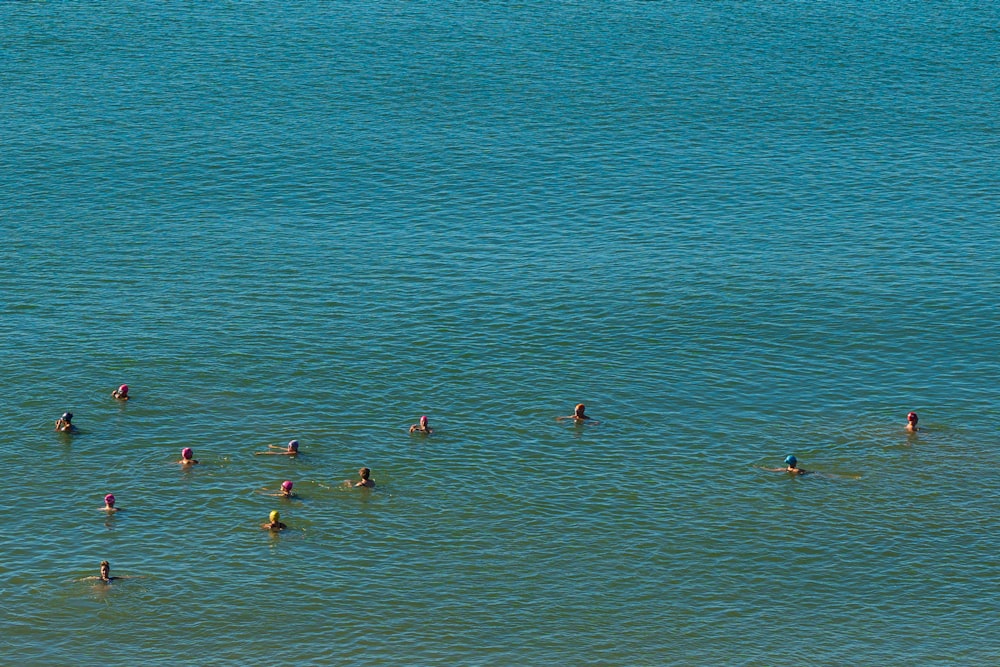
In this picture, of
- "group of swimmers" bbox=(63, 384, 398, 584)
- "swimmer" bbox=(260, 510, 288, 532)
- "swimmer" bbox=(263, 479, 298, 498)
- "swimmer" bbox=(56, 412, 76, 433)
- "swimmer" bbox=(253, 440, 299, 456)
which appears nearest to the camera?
"group of swimmers" bbox=(63, 384, 398, 584)

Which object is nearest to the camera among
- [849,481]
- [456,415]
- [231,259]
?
[849,481]

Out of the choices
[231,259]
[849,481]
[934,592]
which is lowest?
[934,592]

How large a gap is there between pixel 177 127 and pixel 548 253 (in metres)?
49.8

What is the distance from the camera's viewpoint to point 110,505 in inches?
3543

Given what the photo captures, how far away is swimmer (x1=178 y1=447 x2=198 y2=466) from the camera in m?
95.6

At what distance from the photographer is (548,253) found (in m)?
132

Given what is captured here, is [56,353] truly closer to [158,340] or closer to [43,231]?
[158,340]

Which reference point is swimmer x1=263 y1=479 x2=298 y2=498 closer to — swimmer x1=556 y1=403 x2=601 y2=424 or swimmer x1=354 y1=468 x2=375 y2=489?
swimmer x1=354 y1=468 x2=375 y2=489

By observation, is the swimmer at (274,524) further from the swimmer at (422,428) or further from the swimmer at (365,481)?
the swimmer at (422,428)

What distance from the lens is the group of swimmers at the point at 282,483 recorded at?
8794 centimetres

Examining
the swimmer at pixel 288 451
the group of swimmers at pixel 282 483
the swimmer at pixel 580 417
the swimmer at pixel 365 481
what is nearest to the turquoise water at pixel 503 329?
the swimmer at pixel 288 451

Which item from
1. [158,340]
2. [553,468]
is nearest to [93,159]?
[158,340]

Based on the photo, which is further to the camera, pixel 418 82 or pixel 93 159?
pixel 418 82

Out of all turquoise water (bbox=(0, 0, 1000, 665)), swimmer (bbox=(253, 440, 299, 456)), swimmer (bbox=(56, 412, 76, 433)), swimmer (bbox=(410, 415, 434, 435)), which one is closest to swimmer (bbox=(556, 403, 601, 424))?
turquoise water (bbox=(0, 0, 1000, 665))
